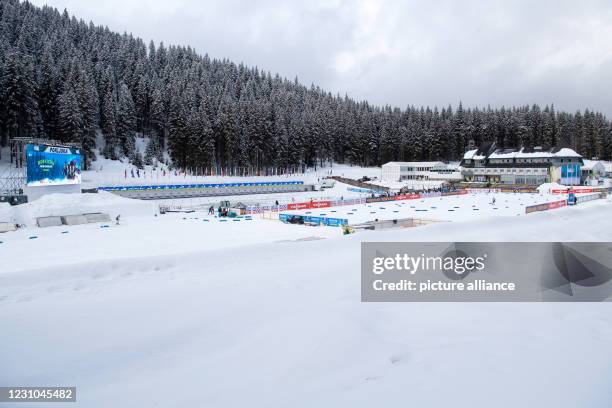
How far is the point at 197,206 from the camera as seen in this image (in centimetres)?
5350

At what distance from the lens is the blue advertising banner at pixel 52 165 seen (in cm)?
3762

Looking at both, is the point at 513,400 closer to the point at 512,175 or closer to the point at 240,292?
the point at 240,292

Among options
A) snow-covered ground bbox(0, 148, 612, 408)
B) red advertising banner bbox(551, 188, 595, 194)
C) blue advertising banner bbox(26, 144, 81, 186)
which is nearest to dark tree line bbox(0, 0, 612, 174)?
blue advertising banner bbox(26, 144, 81, 186)

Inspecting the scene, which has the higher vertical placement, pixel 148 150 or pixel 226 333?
pixel 148 150

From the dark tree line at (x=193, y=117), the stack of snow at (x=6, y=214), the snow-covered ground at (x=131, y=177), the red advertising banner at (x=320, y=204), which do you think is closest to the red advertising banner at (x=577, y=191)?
the red advertising banner at (x=320, y=204)

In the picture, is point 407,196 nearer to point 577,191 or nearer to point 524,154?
point 577,191

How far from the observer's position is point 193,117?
82.6m

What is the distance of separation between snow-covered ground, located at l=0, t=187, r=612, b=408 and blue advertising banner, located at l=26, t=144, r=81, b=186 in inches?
1172

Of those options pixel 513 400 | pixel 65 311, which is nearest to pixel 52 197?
pixel 65 311

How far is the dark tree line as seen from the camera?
70.8 meters

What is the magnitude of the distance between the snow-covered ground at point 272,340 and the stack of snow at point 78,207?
1044 inches

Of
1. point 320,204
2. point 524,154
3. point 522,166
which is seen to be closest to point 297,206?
point 320,204

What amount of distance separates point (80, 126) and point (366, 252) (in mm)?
66434

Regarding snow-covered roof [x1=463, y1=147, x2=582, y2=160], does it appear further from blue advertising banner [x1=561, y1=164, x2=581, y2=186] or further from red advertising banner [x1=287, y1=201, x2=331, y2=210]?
red advertising banner [x1=287, y1=201, x2=331, y2=210]
